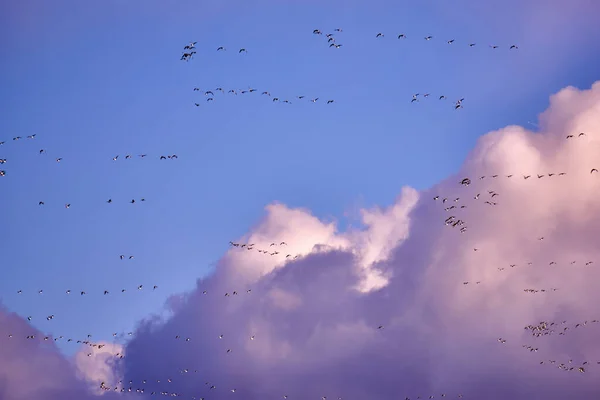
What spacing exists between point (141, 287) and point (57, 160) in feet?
135

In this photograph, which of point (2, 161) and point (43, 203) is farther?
point (43, 203)

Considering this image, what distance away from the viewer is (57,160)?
136 meters

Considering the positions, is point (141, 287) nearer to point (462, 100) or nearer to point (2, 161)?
point (2, 161)

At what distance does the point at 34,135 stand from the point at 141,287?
48235 mm

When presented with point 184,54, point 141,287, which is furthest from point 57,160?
point 141,287

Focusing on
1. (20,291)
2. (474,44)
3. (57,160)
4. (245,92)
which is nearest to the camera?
(474,44)

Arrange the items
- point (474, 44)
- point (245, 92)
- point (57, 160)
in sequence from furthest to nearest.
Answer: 1. point (57, 160)
2. point (245, 92)
3. point (474, 44)

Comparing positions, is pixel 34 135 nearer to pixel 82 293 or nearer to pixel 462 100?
pixel 82 293

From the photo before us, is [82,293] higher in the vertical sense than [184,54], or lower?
lower

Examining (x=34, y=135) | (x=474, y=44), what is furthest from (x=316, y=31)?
(x=34, y=135)

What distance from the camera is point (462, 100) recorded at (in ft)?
442

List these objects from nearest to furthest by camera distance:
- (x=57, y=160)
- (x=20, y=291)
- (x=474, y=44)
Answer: (x=474, y=44)
(x=57, y=160)
(x=20, y=291)

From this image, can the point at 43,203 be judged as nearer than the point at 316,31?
No

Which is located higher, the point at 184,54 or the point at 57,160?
the point at 184,54
